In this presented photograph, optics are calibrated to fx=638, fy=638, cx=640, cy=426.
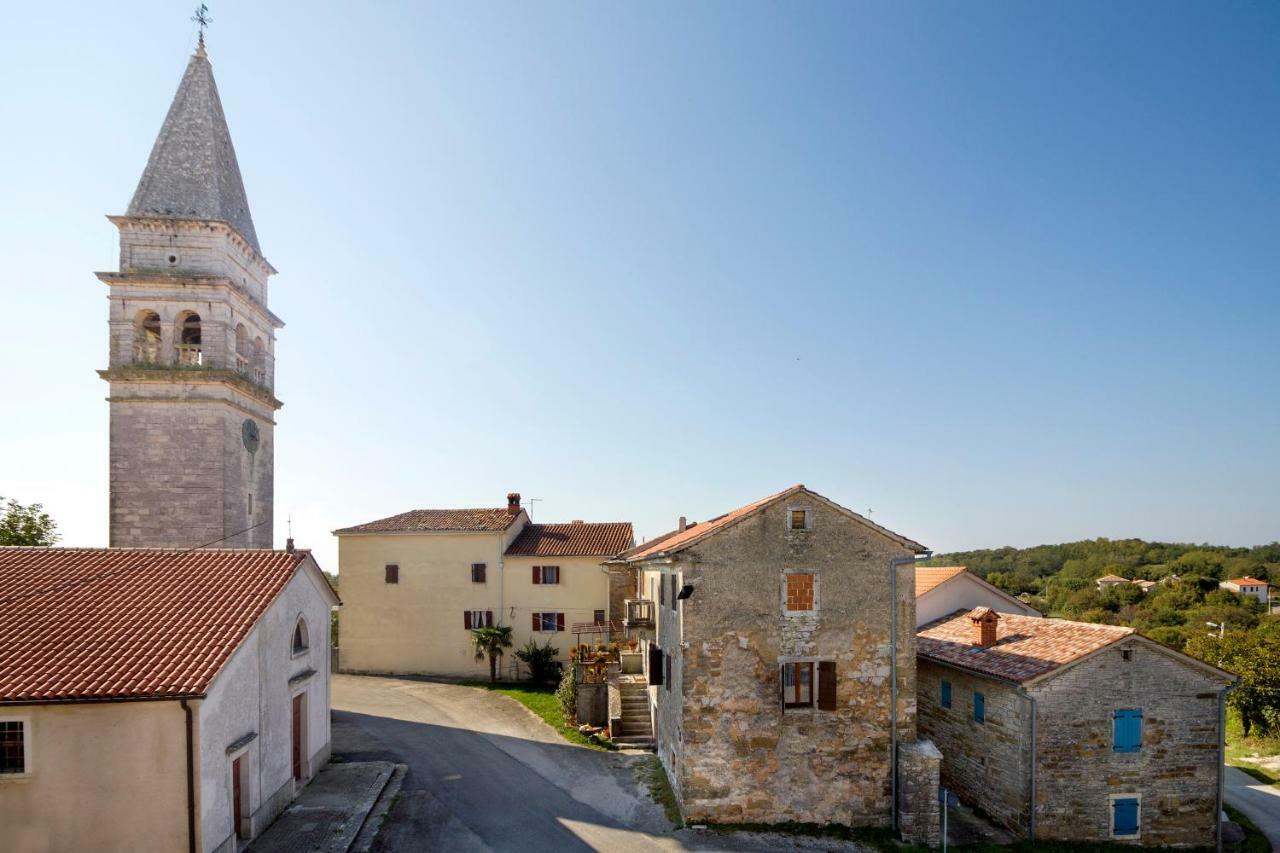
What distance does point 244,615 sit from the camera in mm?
15383

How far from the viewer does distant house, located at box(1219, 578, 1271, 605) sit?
71312mm

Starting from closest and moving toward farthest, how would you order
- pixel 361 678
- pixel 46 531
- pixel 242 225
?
pixel 242 225 < pixel 46 531 < pixel 361 678

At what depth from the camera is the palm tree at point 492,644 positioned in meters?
33.4

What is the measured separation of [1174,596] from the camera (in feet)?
212

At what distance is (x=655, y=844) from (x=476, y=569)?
68.2 feet

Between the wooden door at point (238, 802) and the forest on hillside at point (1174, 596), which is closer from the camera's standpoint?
the wooden door at point (238, 802)

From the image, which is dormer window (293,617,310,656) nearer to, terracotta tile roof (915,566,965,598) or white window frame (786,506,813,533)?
white window frame (786,506,813,533)

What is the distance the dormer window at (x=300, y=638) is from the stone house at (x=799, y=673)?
36.2 ft

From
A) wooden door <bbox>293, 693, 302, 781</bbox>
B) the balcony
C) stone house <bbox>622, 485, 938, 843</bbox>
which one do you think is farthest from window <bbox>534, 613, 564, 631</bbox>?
stone house <bbox>622, 485, 938, 843</bbox>

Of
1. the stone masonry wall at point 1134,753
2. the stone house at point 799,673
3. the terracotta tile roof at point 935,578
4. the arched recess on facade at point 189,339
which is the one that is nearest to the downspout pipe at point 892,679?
the stone house at point 799,673

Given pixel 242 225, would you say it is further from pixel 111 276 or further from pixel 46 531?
pixel 46 531

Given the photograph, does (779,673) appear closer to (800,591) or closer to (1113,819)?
(800,591)

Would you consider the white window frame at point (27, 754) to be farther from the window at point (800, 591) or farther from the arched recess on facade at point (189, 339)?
the window at point (800, 591)

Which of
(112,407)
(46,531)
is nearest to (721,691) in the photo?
(112,407)
